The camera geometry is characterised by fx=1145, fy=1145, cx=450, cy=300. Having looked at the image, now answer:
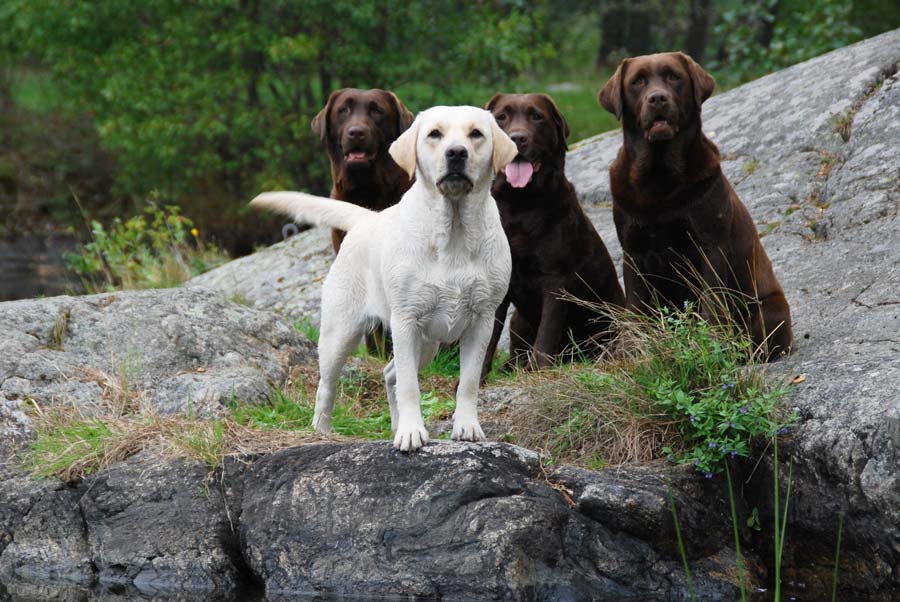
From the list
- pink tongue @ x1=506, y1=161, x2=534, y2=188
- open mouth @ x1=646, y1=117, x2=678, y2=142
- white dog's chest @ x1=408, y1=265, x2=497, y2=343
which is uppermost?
open mouth @ x1=646, y1=117, x2=678, y2=142

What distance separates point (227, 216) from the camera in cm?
1703

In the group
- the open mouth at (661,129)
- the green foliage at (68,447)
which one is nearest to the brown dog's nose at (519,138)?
the open mouth at (661,129)

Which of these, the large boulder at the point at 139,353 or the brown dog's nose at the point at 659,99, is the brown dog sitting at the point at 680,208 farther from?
the large boulder at the point at 139,353

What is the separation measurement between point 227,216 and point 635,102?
11743 millimetres

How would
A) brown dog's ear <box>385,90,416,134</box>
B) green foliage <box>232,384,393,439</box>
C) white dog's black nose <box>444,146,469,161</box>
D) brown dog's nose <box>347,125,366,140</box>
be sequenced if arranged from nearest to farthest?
white dog's black nose <box>444,146,469,161</box>
green foliage <box>232,384,393,439</box>
brown dog's nose <box>347,125,366,140</box>
brown dog's ear <box>385,90,416,134</box>

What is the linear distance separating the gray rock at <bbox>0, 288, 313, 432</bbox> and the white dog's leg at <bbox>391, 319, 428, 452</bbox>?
5.33 feet

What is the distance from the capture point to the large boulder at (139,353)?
236 inches

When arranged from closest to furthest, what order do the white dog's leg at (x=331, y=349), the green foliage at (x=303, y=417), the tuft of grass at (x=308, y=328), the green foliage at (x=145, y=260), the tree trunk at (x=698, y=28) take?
1. the white dog's leg at (x=331, y=349)
2. the green foliage at (x=303, y=417)
3. the tuft of grass at (x=308, y=328)
4. the green foliage at (x=145, y=260)
5. the tree trunk at (x=698, y=28)

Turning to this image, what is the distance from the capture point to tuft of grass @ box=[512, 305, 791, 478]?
505 cm

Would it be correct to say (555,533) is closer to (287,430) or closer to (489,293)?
(489,293)

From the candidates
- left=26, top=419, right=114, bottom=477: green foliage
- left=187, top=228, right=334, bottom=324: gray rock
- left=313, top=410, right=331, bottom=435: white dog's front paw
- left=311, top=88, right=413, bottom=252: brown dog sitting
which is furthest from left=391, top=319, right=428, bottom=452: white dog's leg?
left=187, top=228, right=334, bottom=324: gray rock

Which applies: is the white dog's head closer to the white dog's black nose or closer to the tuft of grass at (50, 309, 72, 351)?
the white dog's black nose

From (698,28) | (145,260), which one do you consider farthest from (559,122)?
(698,28)

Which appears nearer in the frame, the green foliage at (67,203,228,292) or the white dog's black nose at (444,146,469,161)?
the white dog's black nose at (444,146,469,161)
